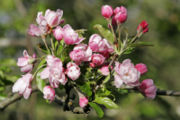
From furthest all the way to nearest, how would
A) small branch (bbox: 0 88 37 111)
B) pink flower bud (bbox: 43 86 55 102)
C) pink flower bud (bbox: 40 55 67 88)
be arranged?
1. small branch (bbox: 0 88 37 111)
2. pink flower bud (bbox: 43 86 55 102)
3. pink flower bud (bbox: 40 55 67 88)

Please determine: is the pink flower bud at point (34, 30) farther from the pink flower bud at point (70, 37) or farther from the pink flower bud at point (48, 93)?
the pink flower bud at point (48, 93)

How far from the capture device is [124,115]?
4.62m

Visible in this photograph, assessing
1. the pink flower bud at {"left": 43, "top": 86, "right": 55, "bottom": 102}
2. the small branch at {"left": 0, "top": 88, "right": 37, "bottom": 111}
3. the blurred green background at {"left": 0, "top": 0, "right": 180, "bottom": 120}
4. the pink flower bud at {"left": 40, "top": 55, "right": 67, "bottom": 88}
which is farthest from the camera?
the blurred green background at {"left": 0, "top": 0, "right": 180, "bottom": 120}

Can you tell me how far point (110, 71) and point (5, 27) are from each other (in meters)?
3.91

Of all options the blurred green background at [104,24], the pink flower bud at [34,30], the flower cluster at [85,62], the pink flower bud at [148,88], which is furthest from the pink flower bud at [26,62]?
the blurred green background at [104,24]

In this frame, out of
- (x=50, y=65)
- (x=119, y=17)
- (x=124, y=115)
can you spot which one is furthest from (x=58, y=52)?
(x=124, y=115)

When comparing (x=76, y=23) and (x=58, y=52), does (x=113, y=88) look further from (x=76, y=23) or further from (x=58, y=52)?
(x=76, y=23)

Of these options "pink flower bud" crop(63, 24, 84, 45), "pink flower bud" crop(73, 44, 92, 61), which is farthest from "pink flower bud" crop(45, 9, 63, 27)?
"pink flower bud" crop(73, 44, 92, 61)

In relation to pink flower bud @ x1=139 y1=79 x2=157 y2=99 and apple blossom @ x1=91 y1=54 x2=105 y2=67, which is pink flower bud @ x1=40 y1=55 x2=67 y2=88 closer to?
apple blossom @ x1=91 y1=54 x2=105 y2=67

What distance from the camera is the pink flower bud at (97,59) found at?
1332 millimetres

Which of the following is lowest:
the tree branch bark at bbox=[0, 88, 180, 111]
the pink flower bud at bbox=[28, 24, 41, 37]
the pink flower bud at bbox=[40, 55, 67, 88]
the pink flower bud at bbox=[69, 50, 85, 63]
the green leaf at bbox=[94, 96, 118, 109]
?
the tree branch bark at bbox=[0, 88, 180, 111]

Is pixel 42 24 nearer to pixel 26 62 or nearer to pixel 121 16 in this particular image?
pixel 26 62

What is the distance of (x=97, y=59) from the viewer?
1.33m

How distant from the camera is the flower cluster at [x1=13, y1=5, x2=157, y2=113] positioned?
50.4 inches
